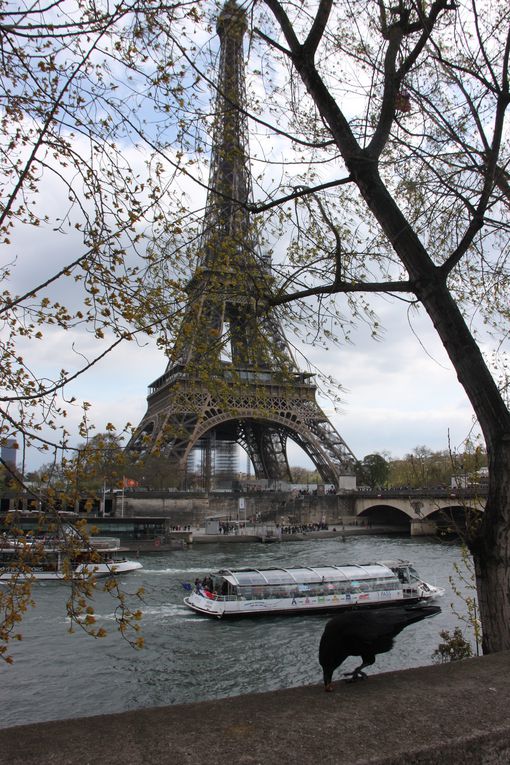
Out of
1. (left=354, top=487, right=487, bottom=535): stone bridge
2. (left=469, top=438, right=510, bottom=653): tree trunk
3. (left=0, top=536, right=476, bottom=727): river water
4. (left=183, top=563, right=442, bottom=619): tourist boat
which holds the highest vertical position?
(left=469, top=438, right=510, bottom=653): tree trunk

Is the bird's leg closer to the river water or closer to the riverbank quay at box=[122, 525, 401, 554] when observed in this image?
the river water

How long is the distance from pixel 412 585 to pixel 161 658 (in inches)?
570

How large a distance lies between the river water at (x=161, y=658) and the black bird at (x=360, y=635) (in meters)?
11.8

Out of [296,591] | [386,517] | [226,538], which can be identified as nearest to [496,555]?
[296,591]

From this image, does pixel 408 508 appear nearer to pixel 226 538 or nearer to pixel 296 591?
pixel 226 538

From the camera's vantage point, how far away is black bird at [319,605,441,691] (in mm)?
4172

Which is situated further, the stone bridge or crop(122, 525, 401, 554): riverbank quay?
the stone bridge

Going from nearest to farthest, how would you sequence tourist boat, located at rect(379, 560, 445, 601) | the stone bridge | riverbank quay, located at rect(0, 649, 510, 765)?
riverbank quay, located at rect(0, 649, 510, 765), tourist boat, located at rect(379, 560, 445, 601), the stone bridge

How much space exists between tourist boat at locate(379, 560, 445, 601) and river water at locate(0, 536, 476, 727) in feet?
1.78

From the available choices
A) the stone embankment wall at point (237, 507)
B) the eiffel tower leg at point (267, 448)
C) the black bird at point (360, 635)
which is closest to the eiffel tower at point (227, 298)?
the black bird at point (360, 635)

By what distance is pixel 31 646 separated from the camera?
20219 mm

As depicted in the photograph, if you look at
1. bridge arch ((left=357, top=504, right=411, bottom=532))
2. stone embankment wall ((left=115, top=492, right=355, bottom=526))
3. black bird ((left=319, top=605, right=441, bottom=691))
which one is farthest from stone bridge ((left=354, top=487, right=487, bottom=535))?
black bird ((left=319, top=605, right=441, bottom=691))

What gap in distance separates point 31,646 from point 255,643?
23.5 feet

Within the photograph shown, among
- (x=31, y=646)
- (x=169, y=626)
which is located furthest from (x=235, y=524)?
(x=31, y=646)
